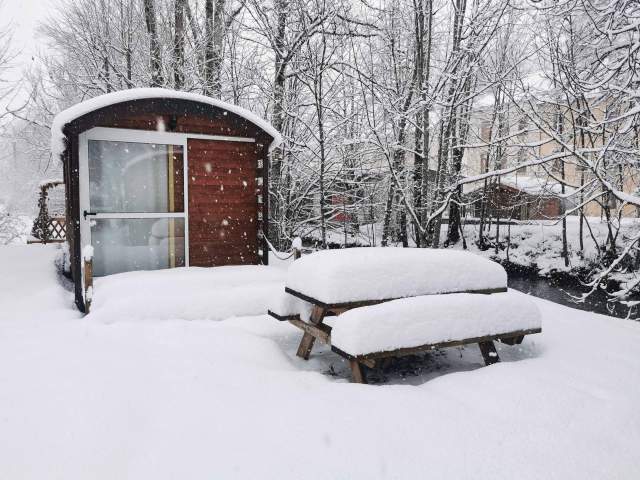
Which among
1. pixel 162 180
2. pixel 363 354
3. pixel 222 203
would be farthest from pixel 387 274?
pixel 162 180

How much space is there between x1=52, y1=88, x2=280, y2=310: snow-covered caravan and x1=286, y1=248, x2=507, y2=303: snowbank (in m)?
3.57

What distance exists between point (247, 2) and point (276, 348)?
36.3 ft

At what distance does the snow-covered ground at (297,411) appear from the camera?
2.39 m

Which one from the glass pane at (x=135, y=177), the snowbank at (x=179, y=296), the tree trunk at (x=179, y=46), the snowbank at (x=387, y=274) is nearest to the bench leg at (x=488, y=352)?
the snowbank at (x=387, y=274)

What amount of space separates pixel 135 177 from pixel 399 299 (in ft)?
16.3

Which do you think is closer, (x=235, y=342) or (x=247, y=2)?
(x=235, y=342)

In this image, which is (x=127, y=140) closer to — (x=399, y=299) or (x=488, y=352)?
(x=399, y=299)

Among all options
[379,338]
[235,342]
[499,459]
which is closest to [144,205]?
[235,342]

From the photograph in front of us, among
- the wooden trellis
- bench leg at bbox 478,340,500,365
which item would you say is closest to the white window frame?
bench leg at bbox 478,340,500,365

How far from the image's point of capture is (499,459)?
95.7 inches

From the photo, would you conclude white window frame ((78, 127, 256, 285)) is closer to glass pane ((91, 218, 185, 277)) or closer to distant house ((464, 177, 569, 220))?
glass pane ((91, 218, 185, 277))

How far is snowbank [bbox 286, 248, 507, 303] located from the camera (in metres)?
3.76

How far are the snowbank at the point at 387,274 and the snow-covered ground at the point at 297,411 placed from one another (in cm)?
72

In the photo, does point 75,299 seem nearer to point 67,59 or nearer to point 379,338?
point 379,338
